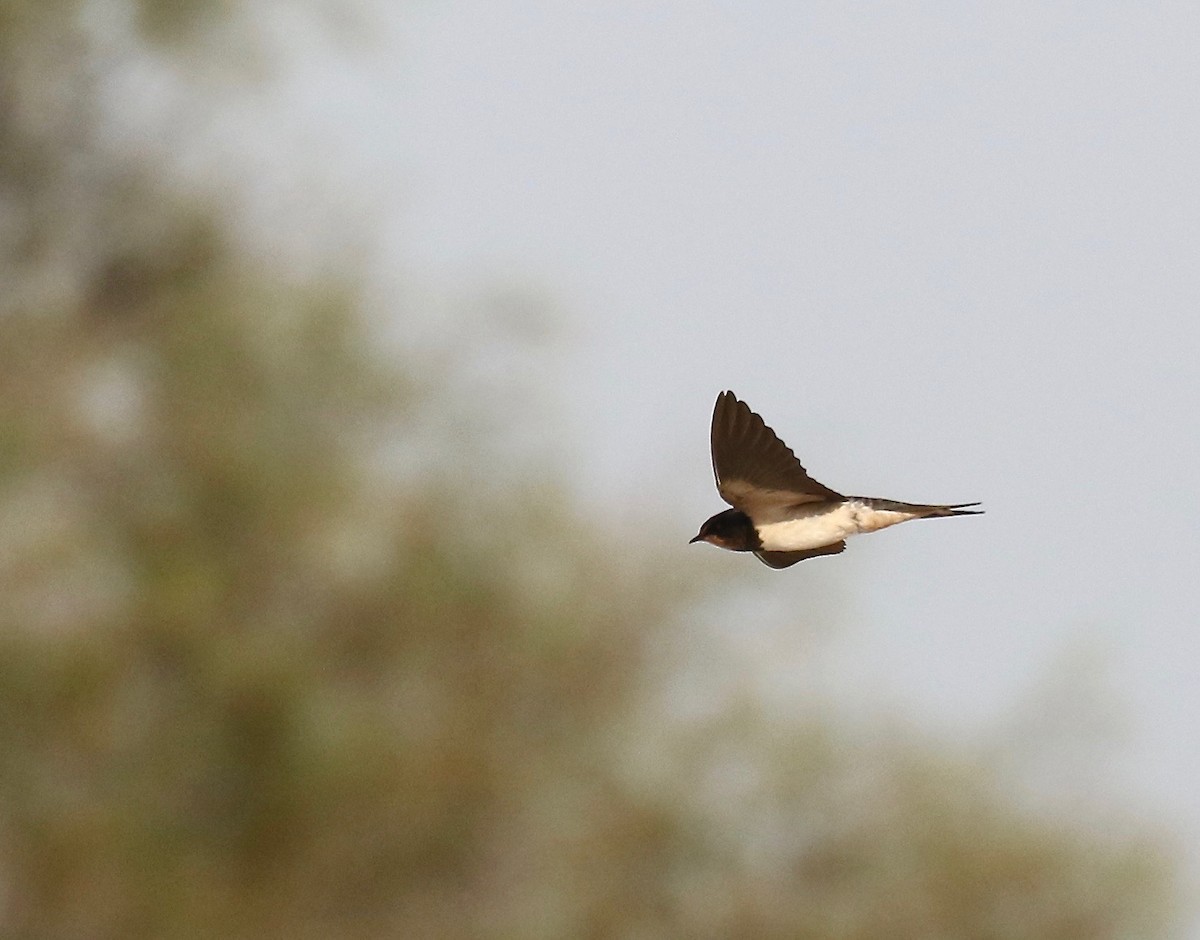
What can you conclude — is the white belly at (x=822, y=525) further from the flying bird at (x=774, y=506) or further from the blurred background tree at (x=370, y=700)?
the blurred background tree at (x=370, y=700)

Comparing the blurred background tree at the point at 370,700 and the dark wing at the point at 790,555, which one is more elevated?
the blurred background tree at the point at 370,700

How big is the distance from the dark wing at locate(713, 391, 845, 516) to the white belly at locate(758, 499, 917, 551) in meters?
0.01

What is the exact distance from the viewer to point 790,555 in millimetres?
1374

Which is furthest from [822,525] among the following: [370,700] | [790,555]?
[370,700]

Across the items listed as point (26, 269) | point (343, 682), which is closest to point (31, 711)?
point (343, 682)

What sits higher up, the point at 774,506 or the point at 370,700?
the point at 370,700

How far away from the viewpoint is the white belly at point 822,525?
1309 mm

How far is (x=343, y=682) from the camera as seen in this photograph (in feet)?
24.9

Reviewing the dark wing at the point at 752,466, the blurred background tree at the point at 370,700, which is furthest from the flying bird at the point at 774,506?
the blurred background tree at the point at 370,700

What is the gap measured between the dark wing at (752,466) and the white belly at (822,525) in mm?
14

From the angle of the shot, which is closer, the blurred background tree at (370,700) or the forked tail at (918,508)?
the forked tail at (918,508)

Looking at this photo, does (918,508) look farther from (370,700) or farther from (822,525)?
(370,700)

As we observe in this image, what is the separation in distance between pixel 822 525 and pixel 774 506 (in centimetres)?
5

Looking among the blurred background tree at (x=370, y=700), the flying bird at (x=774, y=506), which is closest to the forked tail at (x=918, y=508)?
the flying bird at (x=774, y=506)
